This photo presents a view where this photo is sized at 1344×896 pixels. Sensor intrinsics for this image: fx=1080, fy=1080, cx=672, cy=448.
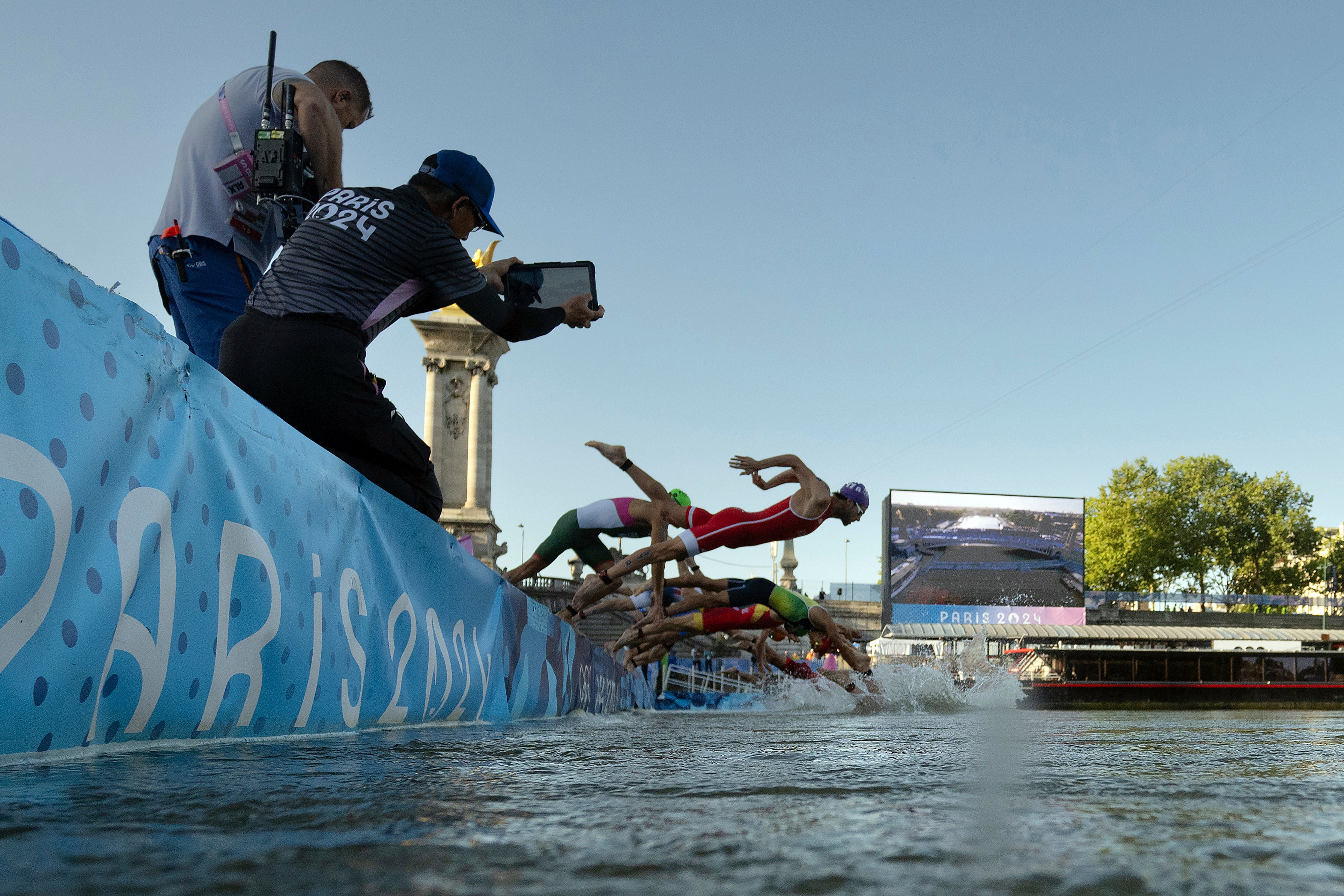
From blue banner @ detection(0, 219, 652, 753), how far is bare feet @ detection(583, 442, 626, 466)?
5.55 metres

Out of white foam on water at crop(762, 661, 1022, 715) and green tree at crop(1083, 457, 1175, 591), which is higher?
green tree at crop(1083, 457, 1175, 591)

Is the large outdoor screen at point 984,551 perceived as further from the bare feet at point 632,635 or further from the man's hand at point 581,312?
the man's hand at point 581,312

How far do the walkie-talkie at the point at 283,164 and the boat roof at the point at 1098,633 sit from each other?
36.3m

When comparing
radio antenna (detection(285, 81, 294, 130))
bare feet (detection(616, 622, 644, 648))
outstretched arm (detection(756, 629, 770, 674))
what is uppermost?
radio antenna (detection(285, 81, 294, 130))

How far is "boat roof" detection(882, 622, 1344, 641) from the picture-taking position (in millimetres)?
41531

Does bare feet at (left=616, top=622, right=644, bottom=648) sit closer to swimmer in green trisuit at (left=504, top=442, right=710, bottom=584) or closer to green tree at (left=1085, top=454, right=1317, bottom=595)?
swimmer in green trisuit at (left=504, top=442, right=710, bottom=584)

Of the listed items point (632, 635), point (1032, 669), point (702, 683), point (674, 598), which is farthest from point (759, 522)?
point (1032, 669)

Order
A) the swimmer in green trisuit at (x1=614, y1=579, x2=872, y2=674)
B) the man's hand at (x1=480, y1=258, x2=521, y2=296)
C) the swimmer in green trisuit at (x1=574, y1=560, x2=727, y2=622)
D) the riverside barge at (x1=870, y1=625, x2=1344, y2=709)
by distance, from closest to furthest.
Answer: the man's hand at (x1=480, y1=258, x2=521, y2=296) → the swimmer in green trisuit at (x1=574, y1=560, x2=727, y2=622) → the swimmer in green trisuit at (x1=614, y1=579, x2=872, y2=674) → the riverside barge at (x1=870, y1=625, x2=1344, y2=709)

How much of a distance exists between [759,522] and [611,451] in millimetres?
1524

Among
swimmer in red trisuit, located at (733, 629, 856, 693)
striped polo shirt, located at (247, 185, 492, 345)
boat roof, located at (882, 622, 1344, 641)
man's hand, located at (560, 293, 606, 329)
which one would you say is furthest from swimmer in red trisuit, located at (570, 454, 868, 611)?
boat roof, located at (882, 622, 1344, 641)

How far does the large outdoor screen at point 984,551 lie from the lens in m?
43.5

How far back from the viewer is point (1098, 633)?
1690 inches

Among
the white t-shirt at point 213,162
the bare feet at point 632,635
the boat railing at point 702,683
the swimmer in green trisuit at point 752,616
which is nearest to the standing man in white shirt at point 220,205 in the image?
the white t-shirt at point 213,162

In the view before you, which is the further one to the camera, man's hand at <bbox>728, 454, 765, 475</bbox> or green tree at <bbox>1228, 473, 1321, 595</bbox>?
green tree at <bbox>1228, 473, 1321, 595</bbox>
